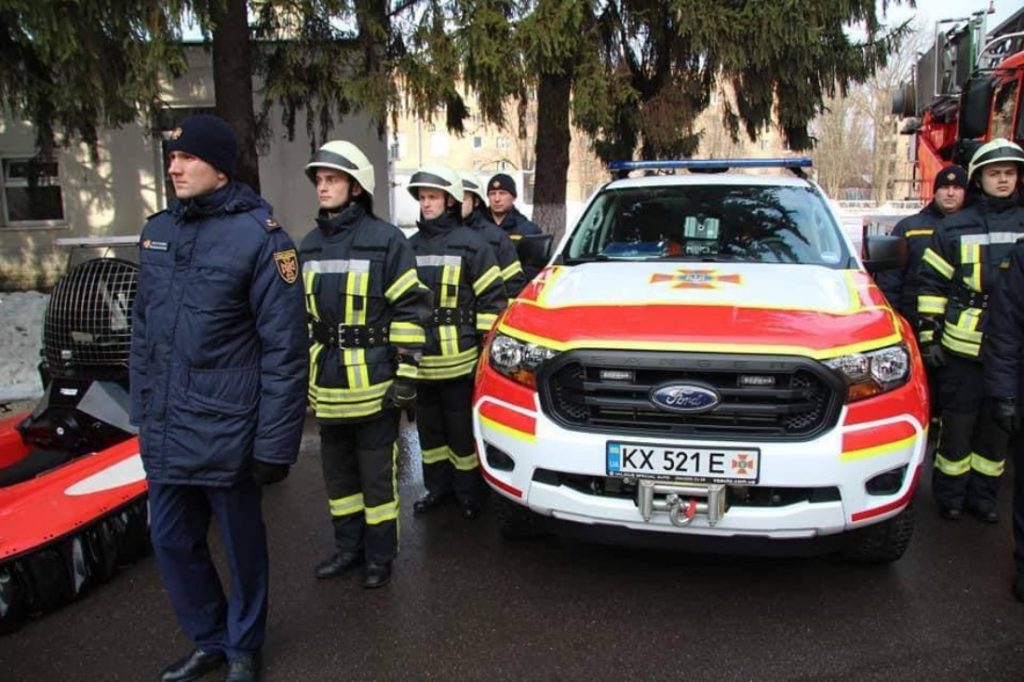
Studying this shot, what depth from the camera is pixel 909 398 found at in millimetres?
3174

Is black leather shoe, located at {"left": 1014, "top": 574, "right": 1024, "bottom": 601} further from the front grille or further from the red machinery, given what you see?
the red machinery

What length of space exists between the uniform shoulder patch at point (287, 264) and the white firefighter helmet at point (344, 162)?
2.42 ft

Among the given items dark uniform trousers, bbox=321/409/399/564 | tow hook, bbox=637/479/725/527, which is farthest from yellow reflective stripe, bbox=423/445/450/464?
tow hook, bbox=637/479/725/527

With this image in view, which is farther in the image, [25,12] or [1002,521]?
[25,12]

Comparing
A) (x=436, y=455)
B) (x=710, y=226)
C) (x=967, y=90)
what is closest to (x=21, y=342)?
(x=436, y=455)

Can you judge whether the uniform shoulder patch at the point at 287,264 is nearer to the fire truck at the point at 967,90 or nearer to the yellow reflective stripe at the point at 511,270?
the yellow reflective stripe at the point at 511,270

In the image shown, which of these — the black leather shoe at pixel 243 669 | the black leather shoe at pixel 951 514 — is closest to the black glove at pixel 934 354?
the black leather shoe at pixel 951 514

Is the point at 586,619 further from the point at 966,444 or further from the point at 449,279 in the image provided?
the point at 966,444

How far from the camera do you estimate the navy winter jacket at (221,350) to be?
270 centimetres

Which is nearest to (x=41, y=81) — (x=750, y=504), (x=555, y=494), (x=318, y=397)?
(x=318, y=397)

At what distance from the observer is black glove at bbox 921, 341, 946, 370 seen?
4457 mm

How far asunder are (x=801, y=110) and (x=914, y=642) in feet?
22.6

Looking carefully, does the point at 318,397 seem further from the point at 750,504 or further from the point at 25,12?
the point at 25,12

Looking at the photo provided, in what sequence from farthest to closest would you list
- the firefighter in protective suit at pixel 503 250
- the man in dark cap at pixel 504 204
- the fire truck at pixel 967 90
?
1. the man in dark cap at pixel 504 204
2. the fire truck at pixel 967 90
3. the firefighter in protective suit at pixel 503 250
